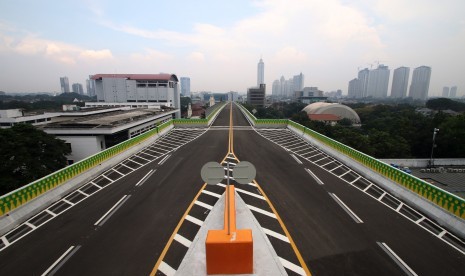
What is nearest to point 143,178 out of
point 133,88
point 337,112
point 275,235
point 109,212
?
point 109,212

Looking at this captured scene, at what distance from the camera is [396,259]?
782cm

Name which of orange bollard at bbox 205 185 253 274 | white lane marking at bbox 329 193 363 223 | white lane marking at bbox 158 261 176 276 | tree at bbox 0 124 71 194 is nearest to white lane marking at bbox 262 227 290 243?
orange bollard at bbox 205 185 253 274

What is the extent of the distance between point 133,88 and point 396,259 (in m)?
95.6

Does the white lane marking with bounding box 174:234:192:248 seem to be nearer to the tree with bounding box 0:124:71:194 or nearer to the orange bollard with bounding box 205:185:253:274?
the orange bollard with bounding box 205:185:253:274

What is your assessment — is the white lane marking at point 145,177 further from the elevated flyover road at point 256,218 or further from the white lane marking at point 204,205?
the white lane marking at point 204,205

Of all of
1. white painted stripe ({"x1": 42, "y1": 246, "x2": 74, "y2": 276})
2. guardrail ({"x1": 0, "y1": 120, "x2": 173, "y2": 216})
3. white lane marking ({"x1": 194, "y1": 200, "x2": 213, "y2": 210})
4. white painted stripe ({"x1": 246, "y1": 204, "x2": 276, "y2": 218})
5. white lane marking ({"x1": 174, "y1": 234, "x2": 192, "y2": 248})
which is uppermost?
guardrail ({"x1": 0, "y1": 120, "x2": 173, "y2": 216})

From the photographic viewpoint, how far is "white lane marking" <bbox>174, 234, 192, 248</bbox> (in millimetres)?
8445

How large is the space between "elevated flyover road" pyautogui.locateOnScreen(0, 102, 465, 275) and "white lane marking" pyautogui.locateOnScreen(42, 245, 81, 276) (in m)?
0.03

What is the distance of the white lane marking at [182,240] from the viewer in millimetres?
8445

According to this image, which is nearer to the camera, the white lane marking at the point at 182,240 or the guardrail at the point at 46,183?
the white lane marking at the point at 182,240

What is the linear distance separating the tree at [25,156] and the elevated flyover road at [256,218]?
12605 mm

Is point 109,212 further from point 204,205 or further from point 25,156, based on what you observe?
point 25,156

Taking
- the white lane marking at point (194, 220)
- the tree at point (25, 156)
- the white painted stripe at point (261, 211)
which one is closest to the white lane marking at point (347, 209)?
the white painted stripe at point (261, 211)

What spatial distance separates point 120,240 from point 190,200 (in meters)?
3.89
